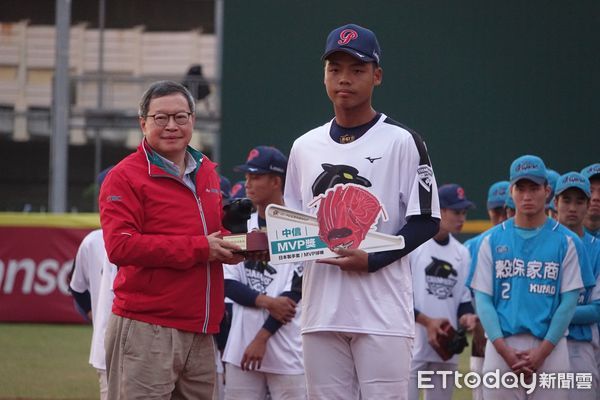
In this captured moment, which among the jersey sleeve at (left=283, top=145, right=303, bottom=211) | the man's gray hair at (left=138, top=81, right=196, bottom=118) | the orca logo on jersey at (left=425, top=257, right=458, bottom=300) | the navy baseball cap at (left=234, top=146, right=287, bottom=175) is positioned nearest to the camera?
the man's gray hair at (left=138, top=81, right=196, bottom=118)

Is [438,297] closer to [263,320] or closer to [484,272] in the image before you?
[484,272]

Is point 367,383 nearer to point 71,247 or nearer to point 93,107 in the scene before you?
point 71,247

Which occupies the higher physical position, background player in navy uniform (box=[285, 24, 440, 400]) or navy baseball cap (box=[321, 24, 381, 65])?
navy baseball cap (box=[321, 24, 381, 65])

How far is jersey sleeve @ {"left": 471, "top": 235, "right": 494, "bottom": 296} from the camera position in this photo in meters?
6.61

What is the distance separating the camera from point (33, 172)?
24594 mm

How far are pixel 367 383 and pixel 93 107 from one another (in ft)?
65.1

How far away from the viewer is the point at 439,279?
27.8 ft

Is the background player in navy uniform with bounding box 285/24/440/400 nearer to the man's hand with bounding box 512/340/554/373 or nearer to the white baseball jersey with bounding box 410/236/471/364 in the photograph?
the man's hand with bounding box 512/340/554/373

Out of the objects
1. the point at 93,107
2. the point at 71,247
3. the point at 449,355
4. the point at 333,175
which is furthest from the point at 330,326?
the point at 93,107

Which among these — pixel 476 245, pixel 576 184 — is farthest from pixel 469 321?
pixel 576 184

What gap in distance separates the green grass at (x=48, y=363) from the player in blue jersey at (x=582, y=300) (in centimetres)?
335

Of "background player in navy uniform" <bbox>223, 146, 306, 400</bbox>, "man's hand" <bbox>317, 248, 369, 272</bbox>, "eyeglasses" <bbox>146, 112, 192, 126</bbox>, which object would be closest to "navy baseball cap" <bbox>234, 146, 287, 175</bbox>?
"background player in navy uniform" <bbox>223, 146, 306, 400</bbox>

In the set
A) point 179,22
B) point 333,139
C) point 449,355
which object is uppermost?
point 179,22

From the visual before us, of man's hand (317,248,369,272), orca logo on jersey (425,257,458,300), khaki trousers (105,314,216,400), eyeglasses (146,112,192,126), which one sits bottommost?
khaki trousers (105,314,216,400)
